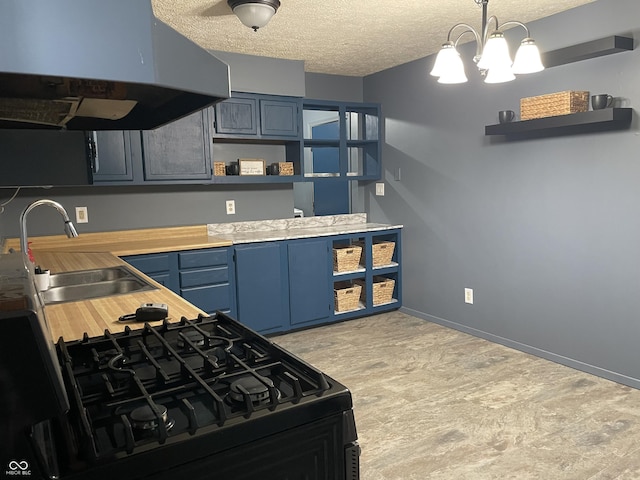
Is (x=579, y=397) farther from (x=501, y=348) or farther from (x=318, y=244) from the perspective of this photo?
(x=318, y=244)

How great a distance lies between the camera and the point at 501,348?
380 cm

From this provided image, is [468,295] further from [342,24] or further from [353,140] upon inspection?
[342,24]

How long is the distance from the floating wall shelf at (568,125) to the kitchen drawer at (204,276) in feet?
7.37

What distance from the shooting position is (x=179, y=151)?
3.89 metres

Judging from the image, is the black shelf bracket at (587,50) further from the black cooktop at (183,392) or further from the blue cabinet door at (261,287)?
the black cooktop at (183,392)

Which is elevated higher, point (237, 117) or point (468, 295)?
point (237, 117)

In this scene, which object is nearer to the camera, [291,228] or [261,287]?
[261,287]

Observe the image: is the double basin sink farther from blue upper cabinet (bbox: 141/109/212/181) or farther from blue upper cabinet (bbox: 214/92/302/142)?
blue upper cabinet (bbox: 214/92/302/142)

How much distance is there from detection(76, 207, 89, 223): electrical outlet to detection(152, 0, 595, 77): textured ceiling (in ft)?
5.07

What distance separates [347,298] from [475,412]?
1.90m

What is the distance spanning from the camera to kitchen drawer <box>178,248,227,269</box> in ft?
11.9

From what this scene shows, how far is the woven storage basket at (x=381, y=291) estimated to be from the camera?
15.4 ft

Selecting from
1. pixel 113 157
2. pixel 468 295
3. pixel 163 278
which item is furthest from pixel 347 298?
pixel 113 157

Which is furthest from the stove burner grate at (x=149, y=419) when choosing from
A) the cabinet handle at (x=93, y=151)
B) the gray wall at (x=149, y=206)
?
the gray wall at (x=149, y=206)
